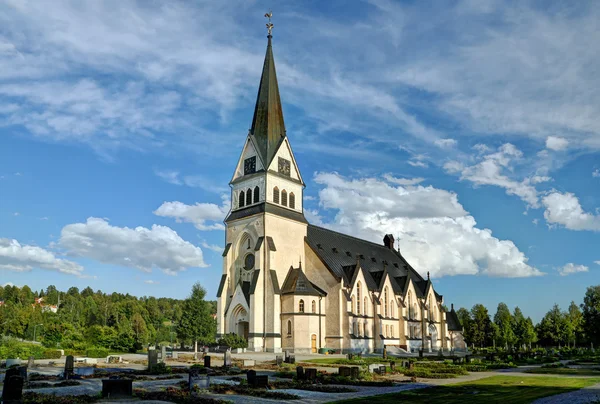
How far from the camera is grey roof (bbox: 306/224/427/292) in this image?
196ft

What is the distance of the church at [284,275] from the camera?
53.4 m

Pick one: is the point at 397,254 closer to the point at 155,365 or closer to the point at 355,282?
the point at 355,282

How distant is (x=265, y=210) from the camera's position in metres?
55.5

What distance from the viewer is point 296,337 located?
173 feet

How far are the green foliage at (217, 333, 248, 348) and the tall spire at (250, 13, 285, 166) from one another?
19.3 metres

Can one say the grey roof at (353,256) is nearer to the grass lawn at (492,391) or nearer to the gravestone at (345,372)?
the gravestone at (345,372)

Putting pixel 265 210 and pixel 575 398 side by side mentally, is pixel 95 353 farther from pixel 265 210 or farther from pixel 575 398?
pixel 575 398

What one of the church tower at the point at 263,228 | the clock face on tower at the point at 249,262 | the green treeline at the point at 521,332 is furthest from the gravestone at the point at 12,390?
the green treeline at the point at 521,332

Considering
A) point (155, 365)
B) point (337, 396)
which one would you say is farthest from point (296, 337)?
point (337, 396)

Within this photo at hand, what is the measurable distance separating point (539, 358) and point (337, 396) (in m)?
34.5

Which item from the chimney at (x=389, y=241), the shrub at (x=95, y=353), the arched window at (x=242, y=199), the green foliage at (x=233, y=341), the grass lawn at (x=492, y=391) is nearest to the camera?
the grass lawn at (x=492, y=391)

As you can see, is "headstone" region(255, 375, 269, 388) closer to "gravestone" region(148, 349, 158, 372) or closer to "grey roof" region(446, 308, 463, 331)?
"gravestone" region(148, 349, 158, 372)

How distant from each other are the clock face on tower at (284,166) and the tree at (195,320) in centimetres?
1590

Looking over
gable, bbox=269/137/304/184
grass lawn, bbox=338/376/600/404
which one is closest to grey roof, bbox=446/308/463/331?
gable, bbox=269/137/304/184
